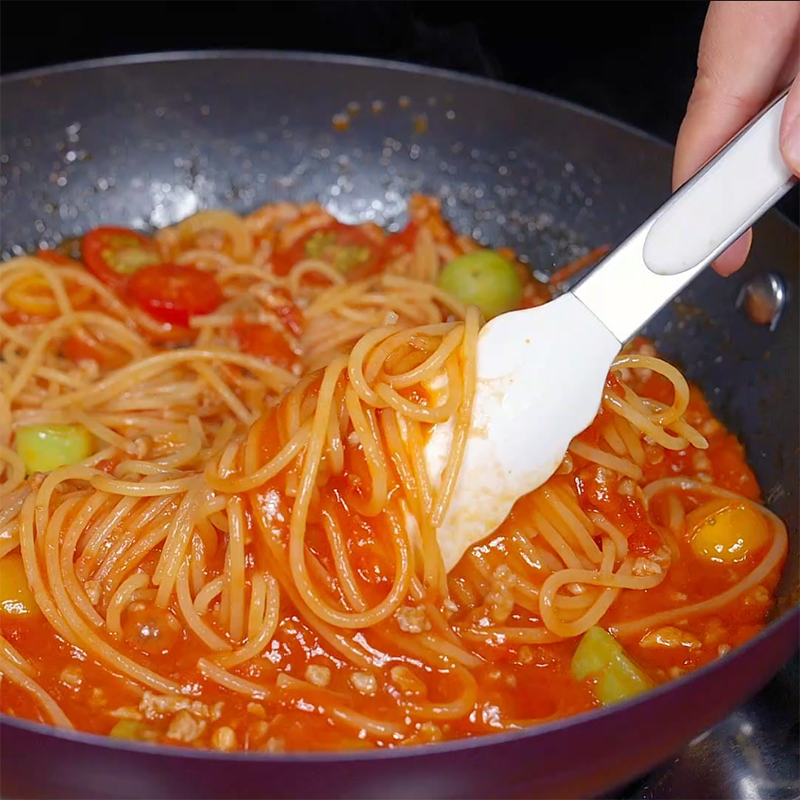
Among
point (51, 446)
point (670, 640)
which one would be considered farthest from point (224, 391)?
point (670, 640)

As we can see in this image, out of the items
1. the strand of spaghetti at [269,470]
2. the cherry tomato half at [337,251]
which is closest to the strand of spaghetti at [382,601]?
the strand of spaghetti at [269,470]

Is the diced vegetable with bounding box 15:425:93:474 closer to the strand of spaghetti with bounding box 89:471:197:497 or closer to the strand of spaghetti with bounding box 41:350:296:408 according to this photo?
the strand of spaghetti with bounding box 41:350:296:408

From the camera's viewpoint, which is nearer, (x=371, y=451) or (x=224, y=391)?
(x=371, y=451)

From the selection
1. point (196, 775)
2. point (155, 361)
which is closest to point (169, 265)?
point (155, 361)

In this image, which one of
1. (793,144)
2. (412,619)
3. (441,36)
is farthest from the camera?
(441,36)

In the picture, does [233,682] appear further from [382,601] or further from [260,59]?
[260,59]

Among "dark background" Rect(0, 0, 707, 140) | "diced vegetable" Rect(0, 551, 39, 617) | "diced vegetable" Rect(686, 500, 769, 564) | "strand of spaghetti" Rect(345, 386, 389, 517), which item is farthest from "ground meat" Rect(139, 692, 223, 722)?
"dark background" Rect(0, 0, 707, 140)

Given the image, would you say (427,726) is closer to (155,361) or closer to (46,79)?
(155,361)
